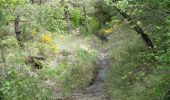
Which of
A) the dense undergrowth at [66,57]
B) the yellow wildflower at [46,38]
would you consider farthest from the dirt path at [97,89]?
the yellow wildflower at [46,38]

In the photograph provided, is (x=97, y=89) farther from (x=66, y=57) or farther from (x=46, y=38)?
(x=46, y=38)

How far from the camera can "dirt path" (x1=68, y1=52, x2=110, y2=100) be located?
17844 mm

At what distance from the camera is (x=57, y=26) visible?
56.1ft

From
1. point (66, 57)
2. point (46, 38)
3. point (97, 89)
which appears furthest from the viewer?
point (46, 38)

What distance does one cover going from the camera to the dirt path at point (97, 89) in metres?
17.8

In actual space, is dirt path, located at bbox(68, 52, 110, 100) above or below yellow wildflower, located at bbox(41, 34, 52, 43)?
below

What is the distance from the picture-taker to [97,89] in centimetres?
1942

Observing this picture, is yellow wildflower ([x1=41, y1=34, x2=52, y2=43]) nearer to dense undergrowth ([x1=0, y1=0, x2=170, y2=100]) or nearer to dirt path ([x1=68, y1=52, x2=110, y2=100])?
dense undergrowth ([x1=0, y1=0, x2=170, y2=100])

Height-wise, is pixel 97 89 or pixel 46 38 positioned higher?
pixel 46 38

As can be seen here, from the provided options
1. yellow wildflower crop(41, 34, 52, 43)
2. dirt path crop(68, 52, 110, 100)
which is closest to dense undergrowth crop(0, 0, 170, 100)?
yellow wildflower crop(41, 34, 52, 43)

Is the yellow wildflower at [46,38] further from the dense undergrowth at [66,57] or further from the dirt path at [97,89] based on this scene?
the dirt path at [97,89]

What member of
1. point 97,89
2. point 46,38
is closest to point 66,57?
point 46,38

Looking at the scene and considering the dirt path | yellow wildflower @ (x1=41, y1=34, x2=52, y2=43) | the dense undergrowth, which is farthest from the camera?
yellow wildflower @ (x1=41, y1=34, x2=52, y2=43)

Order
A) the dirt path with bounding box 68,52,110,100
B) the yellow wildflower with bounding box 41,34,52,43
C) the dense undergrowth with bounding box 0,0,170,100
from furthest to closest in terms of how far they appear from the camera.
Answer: the yellow wildflower with bounding box 41,34,52,43 < the dirt path with bounding box 68,52,110,100 < the dense undergrowth with bounding box 0,0,170,100
